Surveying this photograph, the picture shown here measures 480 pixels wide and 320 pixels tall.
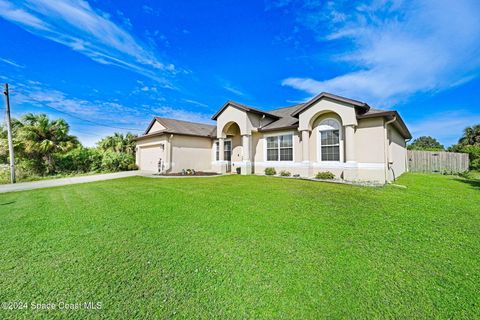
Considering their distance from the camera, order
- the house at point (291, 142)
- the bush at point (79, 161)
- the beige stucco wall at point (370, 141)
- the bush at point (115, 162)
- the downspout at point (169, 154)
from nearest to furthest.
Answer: the beige stucco wall at point (370, 141), the house at point (291, 142), the downspout at point (169, 154), the bush at point (79, 161), the bush at point (115, 162)

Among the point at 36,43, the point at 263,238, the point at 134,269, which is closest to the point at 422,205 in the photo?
the point at 263,238

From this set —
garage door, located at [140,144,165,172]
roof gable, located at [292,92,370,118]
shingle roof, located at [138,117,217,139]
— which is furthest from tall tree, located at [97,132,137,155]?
roof gable, located at [292,92,370,118]

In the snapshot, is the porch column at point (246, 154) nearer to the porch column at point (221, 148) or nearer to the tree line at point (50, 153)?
the porch column at point (221, 148)

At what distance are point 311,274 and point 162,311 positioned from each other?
7.37 ft

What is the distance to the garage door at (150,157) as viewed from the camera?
19719mm

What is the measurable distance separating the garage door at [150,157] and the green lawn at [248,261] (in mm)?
13191

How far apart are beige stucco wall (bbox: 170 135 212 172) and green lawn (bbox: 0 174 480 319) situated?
39.6 ft

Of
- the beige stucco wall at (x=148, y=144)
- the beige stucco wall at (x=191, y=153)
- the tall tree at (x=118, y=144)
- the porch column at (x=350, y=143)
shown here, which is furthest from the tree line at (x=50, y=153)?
the porch column at (x=350, y=143)

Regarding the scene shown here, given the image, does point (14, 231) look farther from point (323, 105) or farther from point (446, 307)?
point (323, 105)

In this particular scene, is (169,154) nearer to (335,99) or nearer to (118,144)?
(118,144)

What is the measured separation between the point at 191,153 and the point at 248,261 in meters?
16.7

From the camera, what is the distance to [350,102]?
38.1 feet

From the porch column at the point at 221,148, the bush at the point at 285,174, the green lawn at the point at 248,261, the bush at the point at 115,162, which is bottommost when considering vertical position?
the green lawn at the point at 248,261

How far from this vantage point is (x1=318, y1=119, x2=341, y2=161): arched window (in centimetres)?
1279
